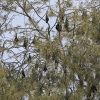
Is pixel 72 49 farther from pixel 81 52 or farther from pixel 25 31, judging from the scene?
pixel 25 31

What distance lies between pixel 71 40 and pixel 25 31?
0.73 meters

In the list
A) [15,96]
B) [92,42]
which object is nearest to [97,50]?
[92,42]

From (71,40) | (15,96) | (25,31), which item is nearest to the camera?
(15,96)

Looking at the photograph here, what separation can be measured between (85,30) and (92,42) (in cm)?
17

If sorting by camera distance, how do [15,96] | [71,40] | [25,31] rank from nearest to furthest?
[15,96], [71,40], [25,31]

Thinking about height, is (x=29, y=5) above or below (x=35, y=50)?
above

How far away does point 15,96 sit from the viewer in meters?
5.11

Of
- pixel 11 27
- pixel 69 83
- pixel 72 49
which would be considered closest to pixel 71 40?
pixel 72 49

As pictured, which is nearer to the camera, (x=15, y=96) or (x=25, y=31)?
(x=15, y=96)

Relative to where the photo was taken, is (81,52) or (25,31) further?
(25,31)

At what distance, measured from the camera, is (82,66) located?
Result: 5.28 m

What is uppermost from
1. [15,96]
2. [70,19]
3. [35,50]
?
[70,19]

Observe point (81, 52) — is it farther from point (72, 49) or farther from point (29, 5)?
point (29, 5)

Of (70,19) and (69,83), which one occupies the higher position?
(70,19)
